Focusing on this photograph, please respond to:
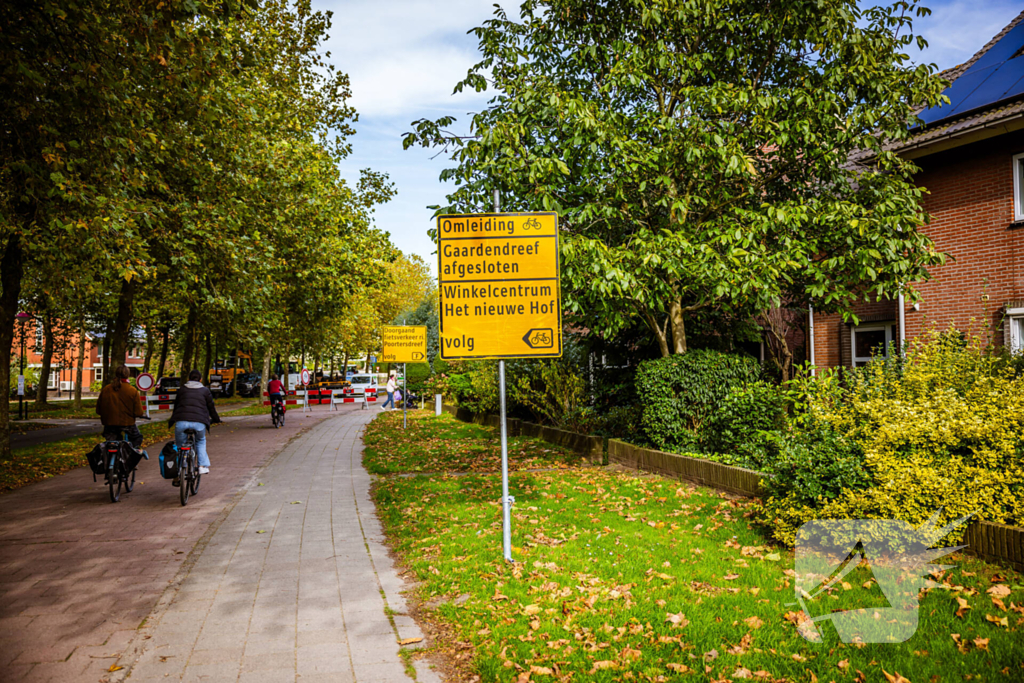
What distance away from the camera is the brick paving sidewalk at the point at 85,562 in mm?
4551

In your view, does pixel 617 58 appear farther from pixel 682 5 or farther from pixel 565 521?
pixel 565 521

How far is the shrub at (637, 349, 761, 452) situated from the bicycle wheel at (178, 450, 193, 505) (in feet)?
22.4

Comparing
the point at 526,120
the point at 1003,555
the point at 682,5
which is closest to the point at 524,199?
the point at 526,120

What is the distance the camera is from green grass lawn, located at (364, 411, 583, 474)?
1231cm

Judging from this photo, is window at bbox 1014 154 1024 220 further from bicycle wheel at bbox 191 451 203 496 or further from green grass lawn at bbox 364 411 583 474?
bicycle wheel at bbox 191 451 203 496

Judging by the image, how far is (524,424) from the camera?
16.8 meters

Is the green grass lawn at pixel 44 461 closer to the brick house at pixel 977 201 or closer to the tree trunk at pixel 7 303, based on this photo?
the tree trunk at pixel 7 303

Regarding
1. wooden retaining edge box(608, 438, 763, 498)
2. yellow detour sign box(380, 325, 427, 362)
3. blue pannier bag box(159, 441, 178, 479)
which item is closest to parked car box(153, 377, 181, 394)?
yellow detour sign box(380, 325, 427, 362)

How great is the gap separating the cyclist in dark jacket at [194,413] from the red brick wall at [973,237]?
12.8 meters

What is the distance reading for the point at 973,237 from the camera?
44.0ft

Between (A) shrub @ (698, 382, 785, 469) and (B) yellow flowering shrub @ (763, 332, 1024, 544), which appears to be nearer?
(B) yellow flowering shrub @ (763, 332, 1024, 544)

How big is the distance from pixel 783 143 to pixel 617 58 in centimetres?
309
